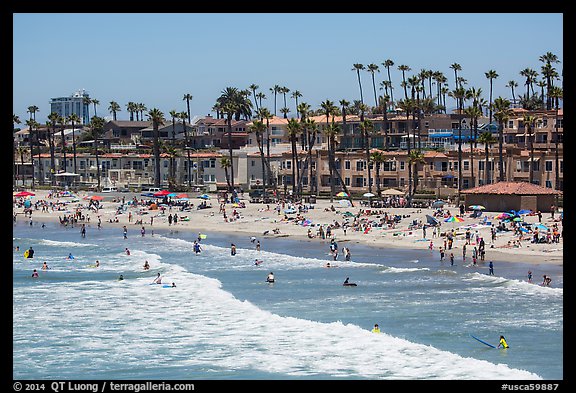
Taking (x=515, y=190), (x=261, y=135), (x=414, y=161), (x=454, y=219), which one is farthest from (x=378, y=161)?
(x=454, y=219)

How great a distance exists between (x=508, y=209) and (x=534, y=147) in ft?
58.1

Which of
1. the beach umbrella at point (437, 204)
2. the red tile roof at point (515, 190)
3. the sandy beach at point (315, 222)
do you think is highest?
the red tile roof at point (515, 190)

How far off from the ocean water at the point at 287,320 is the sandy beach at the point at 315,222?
160 inches

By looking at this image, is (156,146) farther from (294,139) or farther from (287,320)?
(287,320)

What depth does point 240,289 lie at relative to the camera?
4216 centimetres

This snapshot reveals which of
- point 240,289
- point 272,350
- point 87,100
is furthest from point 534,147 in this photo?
point 87,100

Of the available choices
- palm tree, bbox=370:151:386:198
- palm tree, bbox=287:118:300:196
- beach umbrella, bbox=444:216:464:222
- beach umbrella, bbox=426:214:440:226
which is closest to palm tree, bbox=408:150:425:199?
palm tree, bbox=370:151:386:198

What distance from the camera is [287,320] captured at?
111ft

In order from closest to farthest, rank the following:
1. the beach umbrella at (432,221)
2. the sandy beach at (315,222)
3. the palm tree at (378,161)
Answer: the sandy beach at (315,222) → the beach umbrella at (432,221) → the palm tree at (378,161)

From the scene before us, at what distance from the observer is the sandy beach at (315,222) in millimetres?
55250

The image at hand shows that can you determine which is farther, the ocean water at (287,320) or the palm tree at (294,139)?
the palm tree at (294,139)

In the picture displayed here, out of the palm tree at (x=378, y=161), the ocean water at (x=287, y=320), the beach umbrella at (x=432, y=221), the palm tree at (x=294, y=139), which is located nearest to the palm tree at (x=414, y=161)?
the palm tree at (x=378, y=161)

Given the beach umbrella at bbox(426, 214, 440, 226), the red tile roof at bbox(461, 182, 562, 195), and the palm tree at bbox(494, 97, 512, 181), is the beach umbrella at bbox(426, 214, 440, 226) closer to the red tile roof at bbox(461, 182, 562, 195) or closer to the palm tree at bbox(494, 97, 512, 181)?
the red tile roof at bbox(461, 182, 562, 195)

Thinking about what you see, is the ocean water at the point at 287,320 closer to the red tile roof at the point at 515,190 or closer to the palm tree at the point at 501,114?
the red tile roof at the point at 515,190
